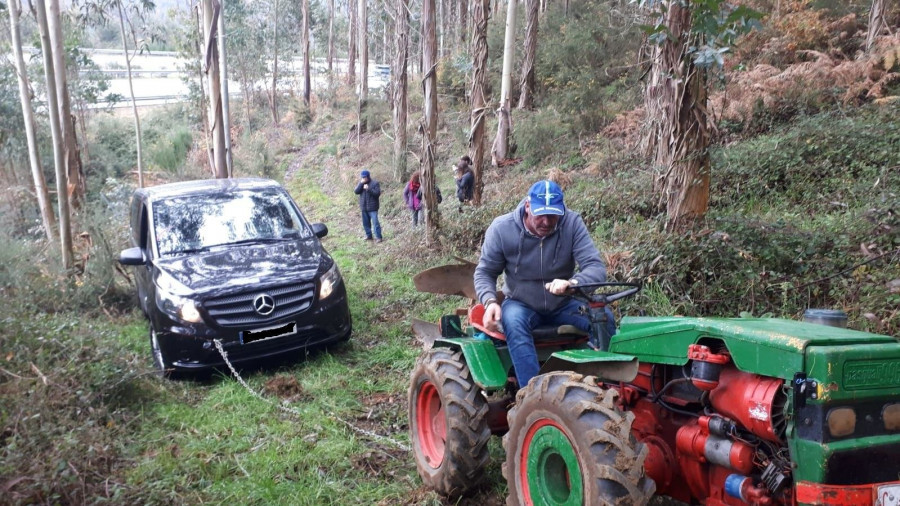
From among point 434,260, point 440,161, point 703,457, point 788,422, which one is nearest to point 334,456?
point 703,457

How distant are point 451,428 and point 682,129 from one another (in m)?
3.95

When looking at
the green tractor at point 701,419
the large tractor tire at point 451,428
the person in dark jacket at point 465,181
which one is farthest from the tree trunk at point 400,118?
the green tractor at point 701,419

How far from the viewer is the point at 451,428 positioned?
4148mm

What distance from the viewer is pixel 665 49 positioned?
6.29m

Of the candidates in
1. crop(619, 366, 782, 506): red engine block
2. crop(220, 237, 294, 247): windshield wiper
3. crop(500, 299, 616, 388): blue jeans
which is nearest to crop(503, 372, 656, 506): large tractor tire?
crop(619, 366, 782, 506): red engine block

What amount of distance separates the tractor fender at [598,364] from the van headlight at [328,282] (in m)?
3.95

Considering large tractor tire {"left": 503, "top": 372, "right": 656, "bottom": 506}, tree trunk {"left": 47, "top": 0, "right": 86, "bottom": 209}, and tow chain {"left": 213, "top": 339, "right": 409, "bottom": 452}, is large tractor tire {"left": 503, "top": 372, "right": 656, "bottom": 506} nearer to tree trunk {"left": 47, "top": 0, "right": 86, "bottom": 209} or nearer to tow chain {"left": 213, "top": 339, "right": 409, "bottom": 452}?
tow chain {"left": 213, "top": 339, "right": 409, "bottom": 452}

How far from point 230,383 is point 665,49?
541 centimetres

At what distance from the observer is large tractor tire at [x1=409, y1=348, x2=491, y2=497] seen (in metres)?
4.15

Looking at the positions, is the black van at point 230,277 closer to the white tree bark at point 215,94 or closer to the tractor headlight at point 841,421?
the tractor headlight at point 841,421

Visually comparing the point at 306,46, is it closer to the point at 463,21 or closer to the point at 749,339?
the point at 463,21

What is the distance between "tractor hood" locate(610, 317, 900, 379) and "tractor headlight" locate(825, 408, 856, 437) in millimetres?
202

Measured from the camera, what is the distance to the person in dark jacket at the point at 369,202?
49.9 feet

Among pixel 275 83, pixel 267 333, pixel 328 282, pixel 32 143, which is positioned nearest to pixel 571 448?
pixel 267 333
